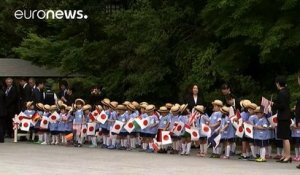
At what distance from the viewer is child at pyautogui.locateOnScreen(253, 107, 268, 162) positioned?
14773mm

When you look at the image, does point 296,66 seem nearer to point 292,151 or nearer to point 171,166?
point 292,151

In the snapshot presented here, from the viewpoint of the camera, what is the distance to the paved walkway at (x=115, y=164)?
41.3 feet

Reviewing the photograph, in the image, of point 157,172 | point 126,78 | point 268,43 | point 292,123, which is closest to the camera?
point 157,172

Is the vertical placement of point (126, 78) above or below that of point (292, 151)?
above

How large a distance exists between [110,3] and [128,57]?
4329 millimetres

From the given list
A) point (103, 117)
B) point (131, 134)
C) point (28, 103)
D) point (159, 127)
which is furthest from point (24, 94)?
point (159, 127)

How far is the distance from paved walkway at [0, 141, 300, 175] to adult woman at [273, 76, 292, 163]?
1.77 feet

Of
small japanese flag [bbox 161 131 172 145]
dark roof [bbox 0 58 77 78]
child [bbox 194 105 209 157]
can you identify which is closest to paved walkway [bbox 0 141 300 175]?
small japanese flag [bbox 161 131 172 145]

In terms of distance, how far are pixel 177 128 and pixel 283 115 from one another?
306 cm

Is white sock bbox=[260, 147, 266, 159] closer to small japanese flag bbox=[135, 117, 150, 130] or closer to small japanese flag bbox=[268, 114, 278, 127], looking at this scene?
small japanese flag bbox=[268, 114, 278, 127]

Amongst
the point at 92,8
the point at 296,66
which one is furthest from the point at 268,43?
the point at 92,8

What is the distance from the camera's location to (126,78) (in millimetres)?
21938

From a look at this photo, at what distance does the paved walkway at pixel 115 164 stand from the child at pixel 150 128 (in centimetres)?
61

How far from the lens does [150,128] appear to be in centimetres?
1670
